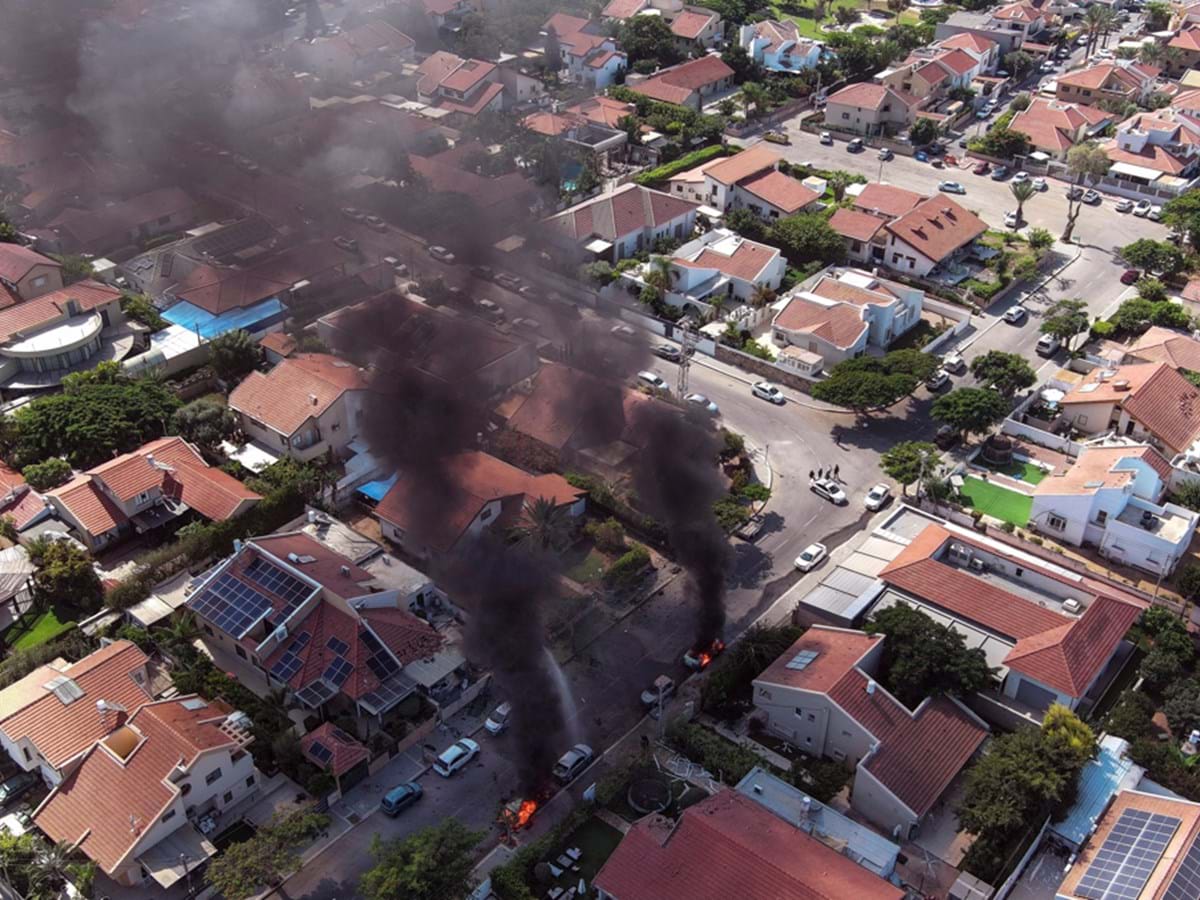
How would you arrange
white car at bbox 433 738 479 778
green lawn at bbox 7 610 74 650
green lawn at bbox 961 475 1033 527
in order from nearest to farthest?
white car at bbox 433 738 479 778, green lawn at bbox 7 610 74 650, green lawn at bbox 961 475 1033 527

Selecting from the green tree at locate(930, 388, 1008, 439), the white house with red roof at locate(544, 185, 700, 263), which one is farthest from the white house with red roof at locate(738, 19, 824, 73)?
the green tree at locate(930, 388, 1008, 439)

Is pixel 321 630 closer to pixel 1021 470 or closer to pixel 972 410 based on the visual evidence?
pixel 972 410

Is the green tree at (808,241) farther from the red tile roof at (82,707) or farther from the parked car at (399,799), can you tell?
the red tile roof at (82,707)

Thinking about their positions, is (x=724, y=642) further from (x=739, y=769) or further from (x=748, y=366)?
(x=748, y=366)

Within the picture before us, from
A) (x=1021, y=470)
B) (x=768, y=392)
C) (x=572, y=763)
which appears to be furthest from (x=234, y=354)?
(x=1021, y=470)

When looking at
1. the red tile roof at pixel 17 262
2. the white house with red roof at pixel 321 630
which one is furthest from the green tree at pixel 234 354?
the white house with red roof at pixel 321 630

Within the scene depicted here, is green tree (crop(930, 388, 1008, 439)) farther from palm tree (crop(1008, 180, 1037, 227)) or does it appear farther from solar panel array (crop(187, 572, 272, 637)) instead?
solar panel array (crop(187, 572, 272, 637))
